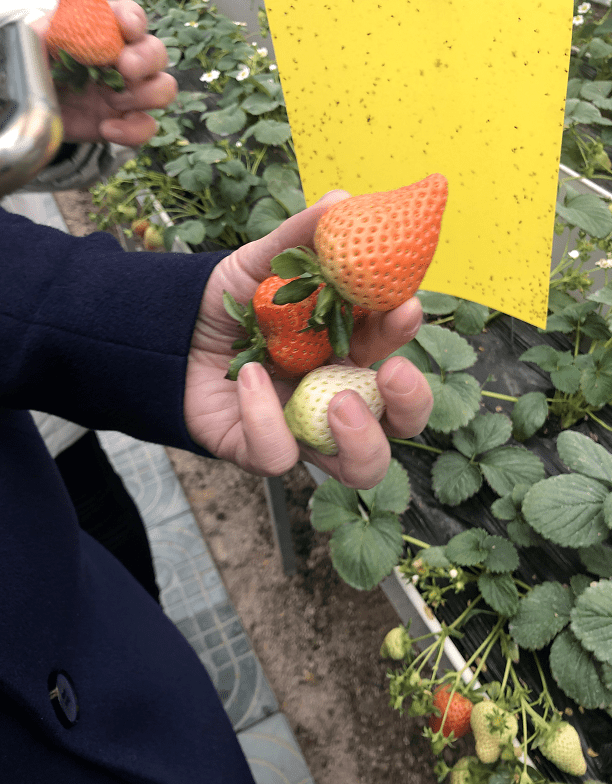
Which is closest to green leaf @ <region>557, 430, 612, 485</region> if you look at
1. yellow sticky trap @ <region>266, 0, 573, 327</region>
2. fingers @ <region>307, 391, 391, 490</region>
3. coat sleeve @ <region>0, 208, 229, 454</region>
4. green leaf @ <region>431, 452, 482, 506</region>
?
green leaf @ <region>431, 452, 482, 506</region>

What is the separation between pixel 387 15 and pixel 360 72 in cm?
5

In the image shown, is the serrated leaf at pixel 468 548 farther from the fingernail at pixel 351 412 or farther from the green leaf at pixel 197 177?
the green leaf at pixel 197 177

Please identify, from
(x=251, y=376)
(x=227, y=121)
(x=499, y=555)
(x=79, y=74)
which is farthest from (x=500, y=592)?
(x=227, y=121)

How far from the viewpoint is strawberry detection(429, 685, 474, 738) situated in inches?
27.9

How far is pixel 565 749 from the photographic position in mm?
610

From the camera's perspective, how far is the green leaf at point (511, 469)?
78 centimetres

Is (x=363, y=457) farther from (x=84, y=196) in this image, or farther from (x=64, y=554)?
(x=84, y=196)

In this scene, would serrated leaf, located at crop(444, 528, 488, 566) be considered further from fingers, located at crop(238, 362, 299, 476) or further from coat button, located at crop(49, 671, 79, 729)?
coat button, located at crop(49, 671, 79, 729)

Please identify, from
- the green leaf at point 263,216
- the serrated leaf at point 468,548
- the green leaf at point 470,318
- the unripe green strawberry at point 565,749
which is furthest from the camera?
the green leaf at point 263,216

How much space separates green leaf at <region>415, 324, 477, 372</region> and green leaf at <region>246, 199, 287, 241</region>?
16.6 inches

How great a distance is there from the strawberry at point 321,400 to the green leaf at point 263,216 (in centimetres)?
65

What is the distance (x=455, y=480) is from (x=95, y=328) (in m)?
0.53

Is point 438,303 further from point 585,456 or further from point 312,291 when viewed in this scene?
point 312,291

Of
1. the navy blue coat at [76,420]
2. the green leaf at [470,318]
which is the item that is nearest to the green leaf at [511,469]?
the green leaf at [470,318]
